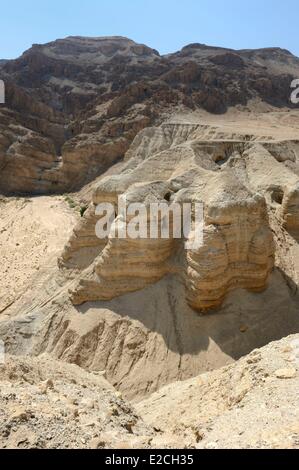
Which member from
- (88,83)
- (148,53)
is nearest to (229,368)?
(88,83)

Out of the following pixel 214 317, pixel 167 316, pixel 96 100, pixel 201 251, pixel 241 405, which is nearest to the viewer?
pixel 241 405

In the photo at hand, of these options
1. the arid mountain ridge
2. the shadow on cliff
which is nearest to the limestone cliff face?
the shadow on cliff

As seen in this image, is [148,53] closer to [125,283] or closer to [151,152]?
[151,152]

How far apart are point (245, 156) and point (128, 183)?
662cm

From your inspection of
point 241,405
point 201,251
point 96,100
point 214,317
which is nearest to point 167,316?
point 214,317

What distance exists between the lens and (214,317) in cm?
1148

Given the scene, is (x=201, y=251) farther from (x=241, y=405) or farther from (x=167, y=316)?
(x=241, y=405)

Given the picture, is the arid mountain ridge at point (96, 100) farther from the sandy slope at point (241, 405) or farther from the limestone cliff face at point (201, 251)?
the sandy slope at point (241, 405)

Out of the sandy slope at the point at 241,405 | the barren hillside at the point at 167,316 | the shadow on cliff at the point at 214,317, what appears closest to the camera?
the sandy slope at the point at 241,405

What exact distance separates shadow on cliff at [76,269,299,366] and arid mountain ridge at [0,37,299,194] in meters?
31.2

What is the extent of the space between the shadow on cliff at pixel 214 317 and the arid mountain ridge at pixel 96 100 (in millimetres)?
31238

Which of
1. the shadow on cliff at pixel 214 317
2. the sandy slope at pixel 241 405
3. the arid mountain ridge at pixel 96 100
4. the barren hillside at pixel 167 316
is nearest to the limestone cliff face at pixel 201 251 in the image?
the barren hillside at pixel 167 316

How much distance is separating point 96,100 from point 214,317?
4956 centimetres

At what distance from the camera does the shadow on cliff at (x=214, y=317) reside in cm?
1122
